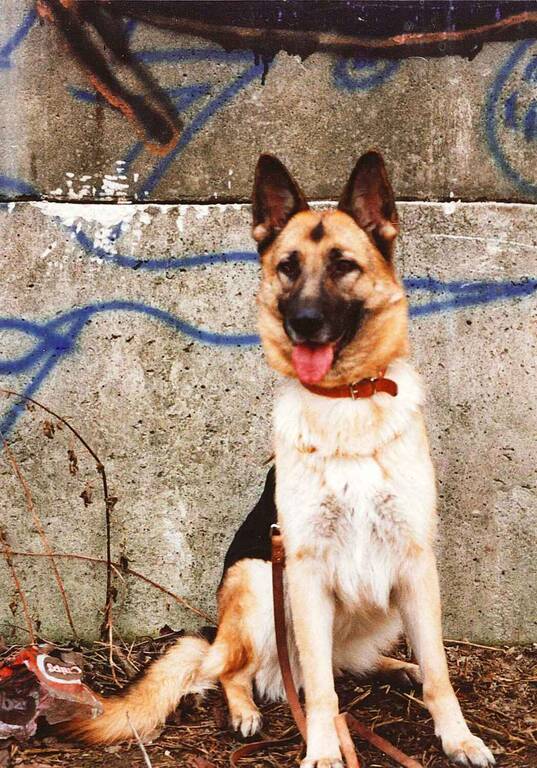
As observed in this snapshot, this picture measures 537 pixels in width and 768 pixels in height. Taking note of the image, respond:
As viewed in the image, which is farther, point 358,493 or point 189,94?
point 189,94

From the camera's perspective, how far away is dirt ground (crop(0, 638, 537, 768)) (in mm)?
→ 2602

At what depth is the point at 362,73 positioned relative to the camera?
137 inches

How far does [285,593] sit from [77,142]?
84.8 inches

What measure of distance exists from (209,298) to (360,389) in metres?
1.11

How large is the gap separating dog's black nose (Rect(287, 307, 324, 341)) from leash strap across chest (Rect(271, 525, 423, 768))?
27.6 inches

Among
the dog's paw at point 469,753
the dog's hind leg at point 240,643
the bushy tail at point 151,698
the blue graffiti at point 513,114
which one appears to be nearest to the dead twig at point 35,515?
the bushy tail at point 151,698

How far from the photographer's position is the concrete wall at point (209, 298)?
3467mm

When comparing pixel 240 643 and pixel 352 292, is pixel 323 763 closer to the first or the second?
pixel 240 643

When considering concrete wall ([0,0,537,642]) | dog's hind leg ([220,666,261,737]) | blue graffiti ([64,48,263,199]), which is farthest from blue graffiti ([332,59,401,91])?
dog's hind leg ([220,666,261,737])

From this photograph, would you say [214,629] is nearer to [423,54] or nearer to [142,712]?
[142,712]

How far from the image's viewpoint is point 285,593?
9.23ft

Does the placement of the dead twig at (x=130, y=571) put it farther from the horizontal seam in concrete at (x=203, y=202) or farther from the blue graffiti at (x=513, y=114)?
the blue graffiti at (x=513, y=114)

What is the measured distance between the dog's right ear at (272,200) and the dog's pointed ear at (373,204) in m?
0.18

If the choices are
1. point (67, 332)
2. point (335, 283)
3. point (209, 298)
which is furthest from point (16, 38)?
point (335, 283)
